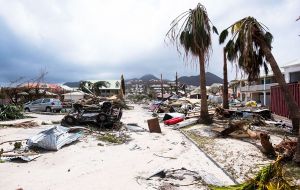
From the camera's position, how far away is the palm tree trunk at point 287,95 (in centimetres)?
1664

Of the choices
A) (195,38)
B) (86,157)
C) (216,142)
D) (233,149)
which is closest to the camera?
(86,157)

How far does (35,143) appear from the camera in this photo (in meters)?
12.4

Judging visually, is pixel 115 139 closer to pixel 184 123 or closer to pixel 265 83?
pixel 184 123

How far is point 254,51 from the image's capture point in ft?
59.2

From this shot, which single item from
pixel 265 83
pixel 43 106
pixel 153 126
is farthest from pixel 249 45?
pixel 265 83

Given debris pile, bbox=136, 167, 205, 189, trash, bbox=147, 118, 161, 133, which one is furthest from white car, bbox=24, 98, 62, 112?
debris pile, bbox=136, 167, 205, 189

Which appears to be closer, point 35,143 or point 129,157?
point 129,157

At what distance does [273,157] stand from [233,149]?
1906 millimetres

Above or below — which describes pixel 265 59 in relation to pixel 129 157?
above

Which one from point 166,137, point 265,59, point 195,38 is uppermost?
point 195,38

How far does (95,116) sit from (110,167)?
391 inches

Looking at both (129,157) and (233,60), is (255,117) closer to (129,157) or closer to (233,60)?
(233,60)

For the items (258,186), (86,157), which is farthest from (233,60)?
(258,186)

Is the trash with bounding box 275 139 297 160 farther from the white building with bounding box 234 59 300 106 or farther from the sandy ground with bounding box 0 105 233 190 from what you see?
Answer: the white building with bounding box 234 59 300 106
